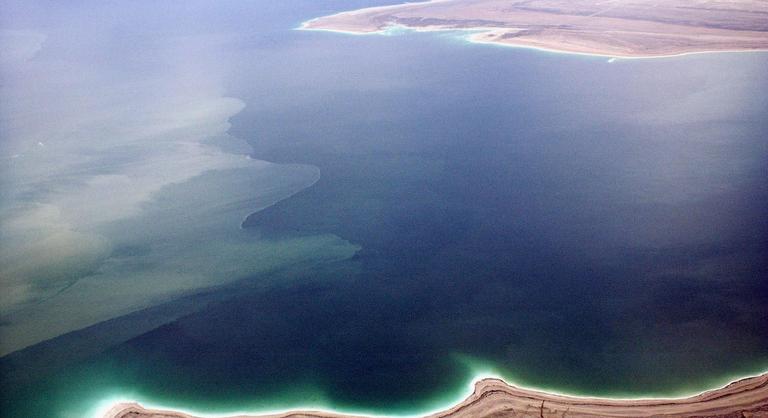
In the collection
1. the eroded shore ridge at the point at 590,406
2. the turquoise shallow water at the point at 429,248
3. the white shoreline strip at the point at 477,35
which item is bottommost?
the eroded shore ridge at the point at 590,406

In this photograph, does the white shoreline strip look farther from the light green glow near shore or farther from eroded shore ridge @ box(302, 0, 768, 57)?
the light green glow near shore

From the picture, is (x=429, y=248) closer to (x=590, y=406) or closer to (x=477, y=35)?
(x=590, y=406)

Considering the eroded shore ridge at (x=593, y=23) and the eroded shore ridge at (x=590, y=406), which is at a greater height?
the eroded shore ridge at (x=593, y=23)

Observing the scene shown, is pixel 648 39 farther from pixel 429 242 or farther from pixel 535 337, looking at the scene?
pixel 535 337

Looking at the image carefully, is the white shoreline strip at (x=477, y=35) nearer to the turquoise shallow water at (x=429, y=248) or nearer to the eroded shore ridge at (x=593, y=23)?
the eroded shore ridge at (x=593, y=23)

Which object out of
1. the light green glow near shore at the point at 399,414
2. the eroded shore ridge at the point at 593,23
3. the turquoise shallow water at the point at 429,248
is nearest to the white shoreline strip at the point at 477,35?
the eroded shore ridge at the point at 593,23
